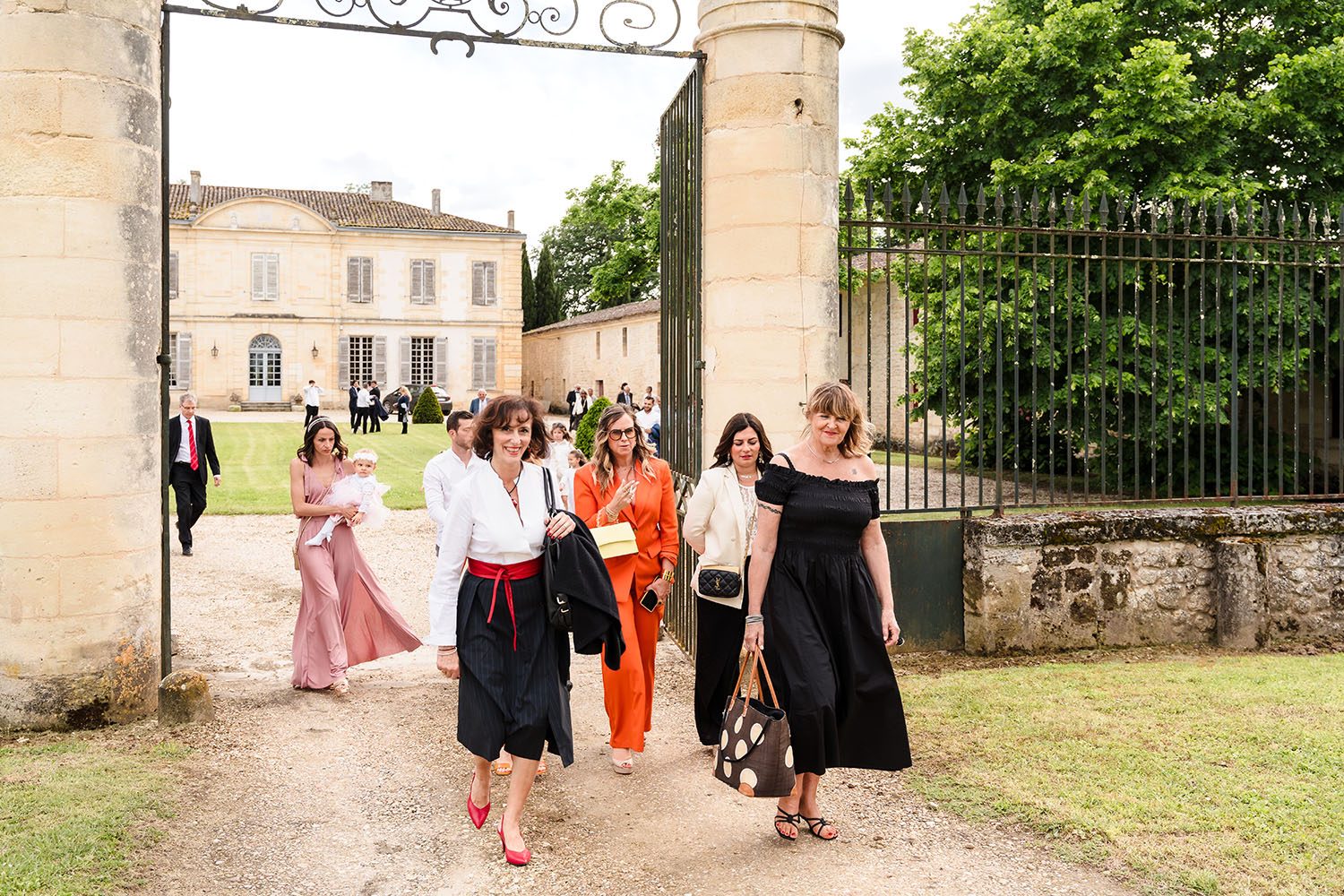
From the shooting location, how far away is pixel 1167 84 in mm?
13867

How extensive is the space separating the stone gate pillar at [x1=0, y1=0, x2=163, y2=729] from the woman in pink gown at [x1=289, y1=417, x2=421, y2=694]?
38.2 inches

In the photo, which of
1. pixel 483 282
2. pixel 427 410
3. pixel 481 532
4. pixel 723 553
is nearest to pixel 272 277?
pixel 483 282

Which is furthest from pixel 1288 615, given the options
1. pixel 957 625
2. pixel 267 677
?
pixel 267 677

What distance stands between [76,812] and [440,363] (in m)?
39.9

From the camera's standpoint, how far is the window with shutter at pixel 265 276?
4034 cm

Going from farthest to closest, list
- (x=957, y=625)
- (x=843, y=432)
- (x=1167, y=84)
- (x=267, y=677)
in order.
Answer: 1. (x=1167, y=84)
2. (x=957, y=625)
3. (x=267, y=677)
4. (x=843, y=432)

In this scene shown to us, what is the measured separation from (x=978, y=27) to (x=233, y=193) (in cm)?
3735

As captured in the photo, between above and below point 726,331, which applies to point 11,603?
below

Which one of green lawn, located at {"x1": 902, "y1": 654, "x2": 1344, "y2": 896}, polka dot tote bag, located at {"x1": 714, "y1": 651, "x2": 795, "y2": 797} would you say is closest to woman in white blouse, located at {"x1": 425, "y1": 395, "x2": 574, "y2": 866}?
polka dot tote bag, located at {"x1": 714, "y1": 651, "x2": 795, "y2": 797}

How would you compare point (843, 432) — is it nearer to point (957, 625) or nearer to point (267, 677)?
point (957, 625)

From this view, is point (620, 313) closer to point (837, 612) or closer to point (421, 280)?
point (421, 280)

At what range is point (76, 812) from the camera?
14.2ft

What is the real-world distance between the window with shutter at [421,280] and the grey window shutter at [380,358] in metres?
1.92

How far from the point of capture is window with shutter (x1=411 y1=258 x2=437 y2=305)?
42438 mm
